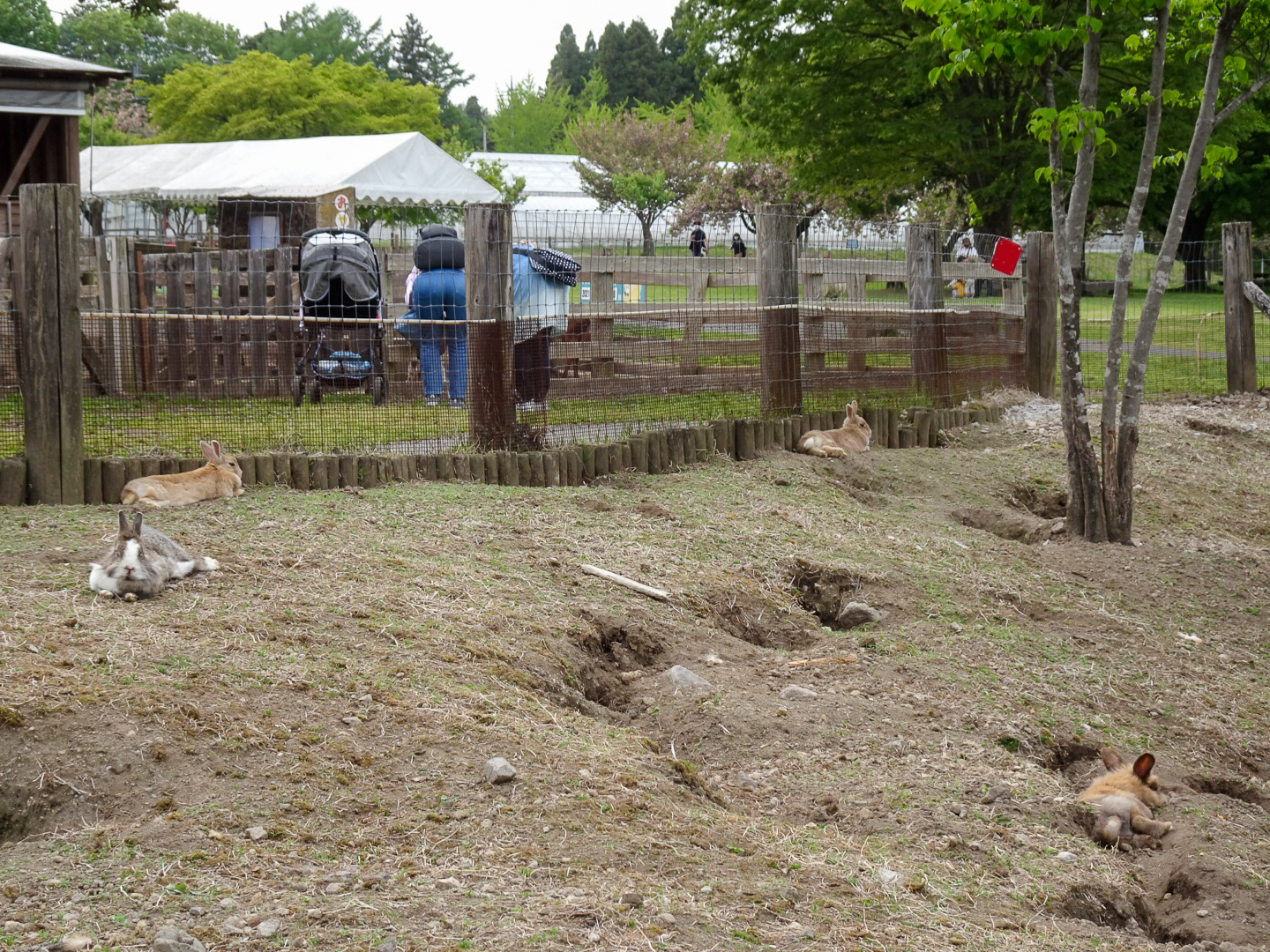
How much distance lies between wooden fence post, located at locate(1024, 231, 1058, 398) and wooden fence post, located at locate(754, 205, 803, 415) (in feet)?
14.3

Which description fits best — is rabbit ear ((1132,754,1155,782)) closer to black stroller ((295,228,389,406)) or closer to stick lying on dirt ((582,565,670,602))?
stick lying on dirt ((582,565,670,602))

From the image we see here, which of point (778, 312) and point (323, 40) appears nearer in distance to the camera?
point (778, 312)

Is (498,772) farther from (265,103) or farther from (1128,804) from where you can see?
(265,103)

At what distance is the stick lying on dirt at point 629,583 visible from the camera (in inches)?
264

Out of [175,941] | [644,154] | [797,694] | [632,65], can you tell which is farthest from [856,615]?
[632,65]

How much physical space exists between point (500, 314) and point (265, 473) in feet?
6.55

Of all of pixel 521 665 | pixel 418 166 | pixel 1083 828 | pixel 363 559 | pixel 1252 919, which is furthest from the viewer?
pixel 418 166

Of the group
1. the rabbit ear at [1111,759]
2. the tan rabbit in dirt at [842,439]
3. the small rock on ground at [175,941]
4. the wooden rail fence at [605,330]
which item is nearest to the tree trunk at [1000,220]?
the wooden rail fence at [605,330]

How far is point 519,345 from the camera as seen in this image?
9398 mm

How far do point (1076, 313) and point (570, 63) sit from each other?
110 m

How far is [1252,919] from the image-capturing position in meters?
4.14

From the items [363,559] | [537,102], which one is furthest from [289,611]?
[537,102]

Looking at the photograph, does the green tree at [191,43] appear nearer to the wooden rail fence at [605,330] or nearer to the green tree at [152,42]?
the green tree at [152,42]

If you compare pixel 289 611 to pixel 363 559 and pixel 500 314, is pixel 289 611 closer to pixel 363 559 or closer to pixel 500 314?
pixel 363 559
